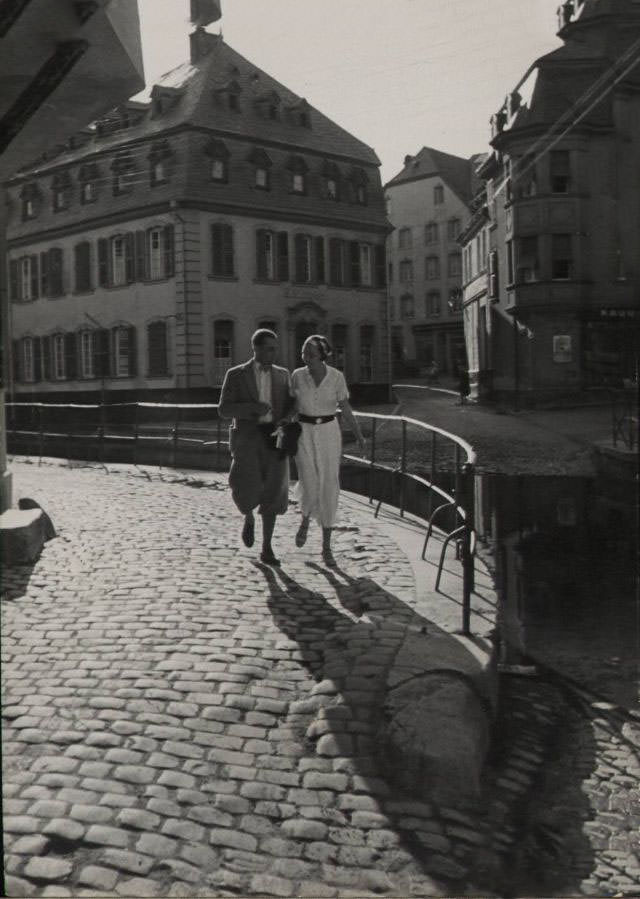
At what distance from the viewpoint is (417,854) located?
7.54 ft

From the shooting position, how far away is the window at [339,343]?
3.07 m

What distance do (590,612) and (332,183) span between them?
2.84m

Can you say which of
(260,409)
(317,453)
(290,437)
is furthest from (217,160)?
(317,453)

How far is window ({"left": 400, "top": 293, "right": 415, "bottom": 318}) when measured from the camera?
2852 millimetres

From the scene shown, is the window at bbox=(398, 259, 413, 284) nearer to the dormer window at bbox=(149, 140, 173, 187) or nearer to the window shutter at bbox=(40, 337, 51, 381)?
the dormer window at bbox=(149, 140, 173, 187)

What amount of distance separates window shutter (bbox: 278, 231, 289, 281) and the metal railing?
53 centimetres

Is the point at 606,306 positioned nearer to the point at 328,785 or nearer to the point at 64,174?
the point at 328,785

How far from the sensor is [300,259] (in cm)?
297

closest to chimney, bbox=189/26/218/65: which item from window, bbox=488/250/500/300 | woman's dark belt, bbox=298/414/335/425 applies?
window, bbox=488/250/500/300

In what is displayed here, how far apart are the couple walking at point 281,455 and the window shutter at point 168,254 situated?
28.8 inches

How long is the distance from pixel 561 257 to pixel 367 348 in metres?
0.84

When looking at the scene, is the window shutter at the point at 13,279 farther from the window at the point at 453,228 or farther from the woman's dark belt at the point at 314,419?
the woman's dark belt at the point at 314,419

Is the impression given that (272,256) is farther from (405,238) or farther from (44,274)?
(44,274)

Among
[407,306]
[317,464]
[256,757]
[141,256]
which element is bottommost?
[256,757]
